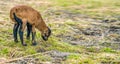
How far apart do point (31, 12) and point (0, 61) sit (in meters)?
2.21

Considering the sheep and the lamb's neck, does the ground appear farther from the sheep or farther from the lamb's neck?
the lamb's neck

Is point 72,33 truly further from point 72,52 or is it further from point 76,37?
point 72,52

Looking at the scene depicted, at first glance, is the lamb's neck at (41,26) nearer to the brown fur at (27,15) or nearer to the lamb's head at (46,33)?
the brown fur at (27,15)

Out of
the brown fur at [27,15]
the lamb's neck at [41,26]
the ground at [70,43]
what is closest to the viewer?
the ground at [70,43]

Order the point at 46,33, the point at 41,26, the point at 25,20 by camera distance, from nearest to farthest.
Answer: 1. the point at 25,20
2. the point at 41,26
3. the point at 46,33

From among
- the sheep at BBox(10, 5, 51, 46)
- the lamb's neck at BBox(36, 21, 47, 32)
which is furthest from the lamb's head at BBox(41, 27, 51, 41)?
the lamb's neck at BBox(36, 21, 47, 32)

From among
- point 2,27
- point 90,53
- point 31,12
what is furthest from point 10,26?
point 90,53

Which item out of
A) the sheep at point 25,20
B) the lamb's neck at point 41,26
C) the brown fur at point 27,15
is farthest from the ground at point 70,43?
the brown fur at point 27,15

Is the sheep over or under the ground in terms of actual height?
over

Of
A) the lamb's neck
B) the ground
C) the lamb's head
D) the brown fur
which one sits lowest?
the ground

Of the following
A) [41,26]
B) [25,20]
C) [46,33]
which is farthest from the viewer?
[46,33]

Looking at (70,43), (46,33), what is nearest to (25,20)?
(46,33)

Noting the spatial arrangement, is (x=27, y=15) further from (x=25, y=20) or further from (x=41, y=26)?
(x=41, y=26)

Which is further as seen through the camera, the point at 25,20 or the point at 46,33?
the point at 46,33
